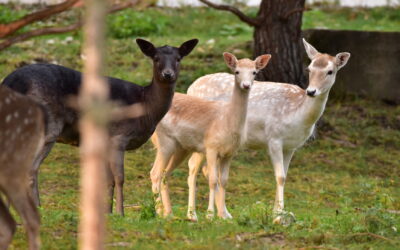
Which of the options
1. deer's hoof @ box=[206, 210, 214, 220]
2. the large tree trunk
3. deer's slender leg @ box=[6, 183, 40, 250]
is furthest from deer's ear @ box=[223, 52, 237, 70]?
deer's slender leg @ box=[6, 183, 40, 250]

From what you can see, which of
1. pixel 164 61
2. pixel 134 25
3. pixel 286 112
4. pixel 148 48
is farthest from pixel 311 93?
pixel 134 25

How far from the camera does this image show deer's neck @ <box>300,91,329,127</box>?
400 inches

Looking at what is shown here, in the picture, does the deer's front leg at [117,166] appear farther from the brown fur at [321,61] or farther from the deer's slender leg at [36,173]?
the brown fur at [321,61]

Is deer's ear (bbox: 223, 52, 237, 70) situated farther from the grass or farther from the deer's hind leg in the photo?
the grass

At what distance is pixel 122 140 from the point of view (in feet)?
29.0

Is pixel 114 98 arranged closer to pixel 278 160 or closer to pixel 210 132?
pixel 210 132

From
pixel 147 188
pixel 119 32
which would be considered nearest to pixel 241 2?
pixel 119 32

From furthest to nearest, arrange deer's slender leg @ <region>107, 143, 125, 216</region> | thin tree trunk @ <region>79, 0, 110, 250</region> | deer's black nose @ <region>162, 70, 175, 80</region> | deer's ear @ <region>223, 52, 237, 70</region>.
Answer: deer's ear @ <region>223, 52, 237, 70</region> < deer's black nose @ <region>162, 70, 175, 80</region> < deer's slender leg @ <region>107, 143, 125, 216</region> < thin tree trunk @ <region>79, 0, 110, 250</region>

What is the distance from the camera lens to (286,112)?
10.4 meters

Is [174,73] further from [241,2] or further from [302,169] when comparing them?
[241,2]

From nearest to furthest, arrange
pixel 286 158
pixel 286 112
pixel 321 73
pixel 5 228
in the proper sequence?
pixel 5 228 → pixel 321 73 → pixel 286 112 → pixel 286 158

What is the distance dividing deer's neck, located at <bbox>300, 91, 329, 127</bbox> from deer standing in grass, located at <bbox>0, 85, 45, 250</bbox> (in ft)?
16.4

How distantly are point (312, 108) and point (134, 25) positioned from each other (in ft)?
23.1

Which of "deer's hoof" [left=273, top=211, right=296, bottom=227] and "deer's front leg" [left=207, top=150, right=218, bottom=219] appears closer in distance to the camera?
"deer's hoof" [left=273, top=211, right=296, bottom=227]
